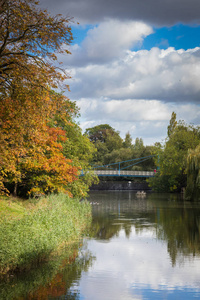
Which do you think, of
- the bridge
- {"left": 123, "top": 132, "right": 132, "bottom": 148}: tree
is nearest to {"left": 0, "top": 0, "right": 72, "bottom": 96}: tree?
the bridge

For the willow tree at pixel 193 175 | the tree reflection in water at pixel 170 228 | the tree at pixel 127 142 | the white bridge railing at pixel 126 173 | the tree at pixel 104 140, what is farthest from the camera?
the tree at pixel 127 142

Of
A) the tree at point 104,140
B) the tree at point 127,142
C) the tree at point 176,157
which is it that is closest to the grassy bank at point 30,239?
the tree at point 176,157

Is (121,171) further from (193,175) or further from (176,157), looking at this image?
(193,175)

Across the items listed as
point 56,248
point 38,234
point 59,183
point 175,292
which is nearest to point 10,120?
point 38,234

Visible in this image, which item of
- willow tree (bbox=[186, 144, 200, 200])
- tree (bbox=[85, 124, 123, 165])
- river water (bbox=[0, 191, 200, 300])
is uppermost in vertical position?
tree (bbox=[85, 124, 123, 165])

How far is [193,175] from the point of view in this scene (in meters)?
39.8

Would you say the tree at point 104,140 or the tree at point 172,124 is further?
the tree at point 104,140

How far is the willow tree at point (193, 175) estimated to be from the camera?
129 feet

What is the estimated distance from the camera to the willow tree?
39300 millimetres

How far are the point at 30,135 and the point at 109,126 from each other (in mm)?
89609

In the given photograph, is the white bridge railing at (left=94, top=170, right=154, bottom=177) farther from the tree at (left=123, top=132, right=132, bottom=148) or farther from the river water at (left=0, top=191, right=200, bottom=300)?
the river water at (left=0, top=191, right=200, bottom=300)

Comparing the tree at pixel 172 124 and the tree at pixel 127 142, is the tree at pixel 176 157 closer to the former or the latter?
the tree at pixel 172 124

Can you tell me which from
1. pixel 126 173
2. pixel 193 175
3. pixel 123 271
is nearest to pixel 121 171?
pixel 126 173

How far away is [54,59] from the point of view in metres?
12.8
